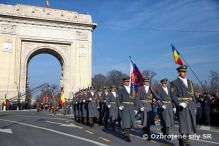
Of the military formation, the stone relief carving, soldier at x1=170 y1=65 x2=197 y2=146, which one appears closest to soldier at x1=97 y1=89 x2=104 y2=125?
the military formation

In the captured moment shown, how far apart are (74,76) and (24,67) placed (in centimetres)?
674

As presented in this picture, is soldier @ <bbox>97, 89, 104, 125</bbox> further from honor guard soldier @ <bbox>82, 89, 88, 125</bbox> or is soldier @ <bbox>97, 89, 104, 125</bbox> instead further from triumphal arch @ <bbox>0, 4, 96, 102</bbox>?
triumphal arch @ <bbox>0, 4, 96, 102</bbox>

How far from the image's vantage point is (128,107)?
37.9 feet

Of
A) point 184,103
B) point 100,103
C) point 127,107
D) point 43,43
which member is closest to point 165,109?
point 127,107

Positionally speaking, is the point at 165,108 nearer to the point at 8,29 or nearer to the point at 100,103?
the point at 100,103

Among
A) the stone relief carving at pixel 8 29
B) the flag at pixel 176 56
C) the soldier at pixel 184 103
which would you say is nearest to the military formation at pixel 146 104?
the soldier at pixel 184 103

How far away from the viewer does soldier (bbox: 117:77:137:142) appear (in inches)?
446

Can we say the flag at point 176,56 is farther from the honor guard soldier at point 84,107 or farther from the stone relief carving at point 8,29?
the stone relief carving at point 8,29

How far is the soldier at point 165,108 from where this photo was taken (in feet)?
37.2

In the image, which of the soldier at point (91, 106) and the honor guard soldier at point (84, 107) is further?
the honor guard soldier at point (84, 107)

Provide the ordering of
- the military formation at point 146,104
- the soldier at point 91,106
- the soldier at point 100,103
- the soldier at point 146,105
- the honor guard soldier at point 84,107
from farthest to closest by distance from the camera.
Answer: the honor guard soldier at point 84,107, the soldier at point 100,103, the soldier at point 91,106, the soldier at point 146,105, the military formation at point 146,104

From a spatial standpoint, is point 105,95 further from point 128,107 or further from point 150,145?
point 150,145

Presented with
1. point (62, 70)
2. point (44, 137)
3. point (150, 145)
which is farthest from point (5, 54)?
point (150, 145)

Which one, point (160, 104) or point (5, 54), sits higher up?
point (5, 54)
